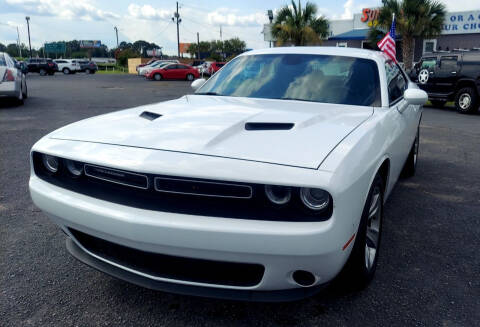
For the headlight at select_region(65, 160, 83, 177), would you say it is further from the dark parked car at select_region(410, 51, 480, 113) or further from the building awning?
the building awning

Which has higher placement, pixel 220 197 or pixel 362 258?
pixel 220 197

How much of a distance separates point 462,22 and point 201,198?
28.9 metres

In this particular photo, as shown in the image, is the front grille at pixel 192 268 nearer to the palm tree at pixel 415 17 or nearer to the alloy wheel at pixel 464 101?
the alloy wheel at pixel 464 101

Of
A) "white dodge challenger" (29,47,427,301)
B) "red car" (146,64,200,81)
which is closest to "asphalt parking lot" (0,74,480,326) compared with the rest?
"white dodge challenger" (29,47,427,301)

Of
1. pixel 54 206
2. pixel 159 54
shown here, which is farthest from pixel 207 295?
pixel 159 54

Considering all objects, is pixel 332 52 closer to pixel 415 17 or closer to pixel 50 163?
pixel 50 163

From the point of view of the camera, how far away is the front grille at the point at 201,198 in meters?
1.79

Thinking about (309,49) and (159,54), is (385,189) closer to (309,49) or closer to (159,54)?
(309,49)

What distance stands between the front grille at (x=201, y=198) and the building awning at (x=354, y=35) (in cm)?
2953

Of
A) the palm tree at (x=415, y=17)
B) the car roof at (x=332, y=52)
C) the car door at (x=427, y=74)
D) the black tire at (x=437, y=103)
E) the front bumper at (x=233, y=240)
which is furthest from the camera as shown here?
the palm tree at (x=415, y=17)

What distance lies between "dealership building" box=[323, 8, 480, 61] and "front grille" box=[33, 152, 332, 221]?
2711cm

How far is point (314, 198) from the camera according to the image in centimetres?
180

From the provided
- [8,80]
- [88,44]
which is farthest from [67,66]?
[88,44]

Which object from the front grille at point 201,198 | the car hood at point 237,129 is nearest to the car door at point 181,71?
the car hood at point 237,129
